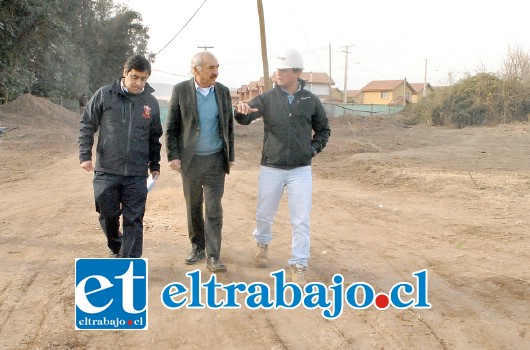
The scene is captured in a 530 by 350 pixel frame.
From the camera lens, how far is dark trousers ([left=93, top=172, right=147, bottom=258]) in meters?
4.68

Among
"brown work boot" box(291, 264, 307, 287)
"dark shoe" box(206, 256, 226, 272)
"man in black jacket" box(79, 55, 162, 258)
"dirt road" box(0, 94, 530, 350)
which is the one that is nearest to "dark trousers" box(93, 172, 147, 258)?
"man in black jacket" box(79, 55, 162, 258)

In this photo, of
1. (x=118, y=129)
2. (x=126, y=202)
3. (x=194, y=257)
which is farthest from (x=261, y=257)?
(x=118, y=129)

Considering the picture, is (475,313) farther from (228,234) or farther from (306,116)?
(228,234)

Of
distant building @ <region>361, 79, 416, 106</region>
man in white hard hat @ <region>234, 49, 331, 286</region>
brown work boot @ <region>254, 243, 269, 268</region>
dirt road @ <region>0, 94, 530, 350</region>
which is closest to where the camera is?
dirt road @ <region>0, 94, 530, 350</region>

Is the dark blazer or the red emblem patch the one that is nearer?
the red emblem patch

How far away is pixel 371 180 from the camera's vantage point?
12.0 metres

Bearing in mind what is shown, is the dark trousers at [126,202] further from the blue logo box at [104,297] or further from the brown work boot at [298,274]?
the brown work boot at [298,274]

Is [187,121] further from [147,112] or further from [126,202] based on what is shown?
[126,202]

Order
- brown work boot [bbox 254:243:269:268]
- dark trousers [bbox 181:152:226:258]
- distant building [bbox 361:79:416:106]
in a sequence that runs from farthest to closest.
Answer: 1. distant building [bbox 361:79:416:106]
2. brown work boot [bbox 254:243:269:268]
3. dark trousers [bbox 181:152:226:258]

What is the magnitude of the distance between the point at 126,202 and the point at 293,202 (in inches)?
58.9

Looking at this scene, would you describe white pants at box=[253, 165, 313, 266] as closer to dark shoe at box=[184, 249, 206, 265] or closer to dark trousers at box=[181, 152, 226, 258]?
dark trousers at box=[181, 152, 226, 258]

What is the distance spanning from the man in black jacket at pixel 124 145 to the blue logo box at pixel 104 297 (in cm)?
97

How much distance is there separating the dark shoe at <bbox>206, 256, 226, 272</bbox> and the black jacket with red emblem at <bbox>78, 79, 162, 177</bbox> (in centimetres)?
100

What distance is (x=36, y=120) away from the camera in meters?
27.5
